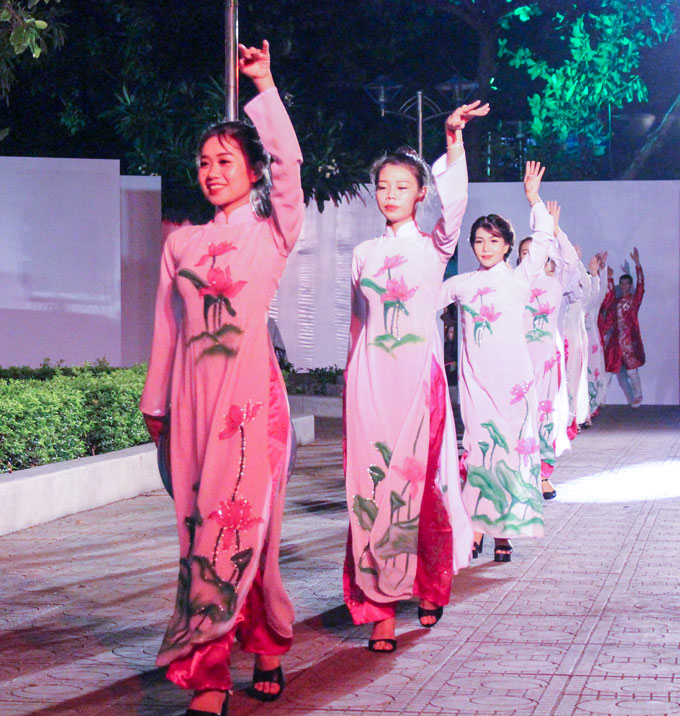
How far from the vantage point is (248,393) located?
397 cm

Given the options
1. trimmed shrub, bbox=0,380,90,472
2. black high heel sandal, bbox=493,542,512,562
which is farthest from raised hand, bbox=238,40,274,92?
trimmed shrub, bbox=0,380,90,472

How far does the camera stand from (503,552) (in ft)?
22.6

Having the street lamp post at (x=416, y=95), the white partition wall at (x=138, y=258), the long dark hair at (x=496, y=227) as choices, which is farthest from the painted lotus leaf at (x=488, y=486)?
the street lamp post at (x=416, y=95)

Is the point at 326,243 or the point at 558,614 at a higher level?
the point at 326,243

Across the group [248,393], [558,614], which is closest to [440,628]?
[558,614]

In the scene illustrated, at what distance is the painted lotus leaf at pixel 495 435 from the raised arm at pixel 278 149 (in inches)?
116

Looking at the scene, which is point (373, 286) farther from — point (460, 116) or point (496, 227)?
point (496, 227)

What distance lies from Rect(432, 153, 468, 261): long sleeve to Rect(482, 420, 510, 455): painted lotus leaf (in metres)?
1.80

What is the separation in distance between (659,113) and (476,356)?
2143 cm

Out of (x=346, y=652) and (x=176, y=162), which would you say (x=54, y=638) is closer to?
(x=346, y=652)

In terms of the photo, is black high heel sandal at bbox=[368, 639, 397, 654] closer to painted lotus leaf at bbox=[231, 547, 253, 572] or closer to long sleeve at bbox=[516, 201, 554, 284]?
painted lotus leaf at bbox=[231, 547, 253, 572]

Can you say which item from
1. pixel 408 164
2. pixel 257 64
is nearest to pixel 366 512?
pixel 408 164

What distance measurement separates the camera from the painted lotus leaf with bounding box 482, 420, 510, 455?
6.84 m

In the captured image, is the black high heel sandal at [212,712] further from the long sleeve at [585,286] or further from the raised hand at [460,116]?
the long sleeve at [585,286]
